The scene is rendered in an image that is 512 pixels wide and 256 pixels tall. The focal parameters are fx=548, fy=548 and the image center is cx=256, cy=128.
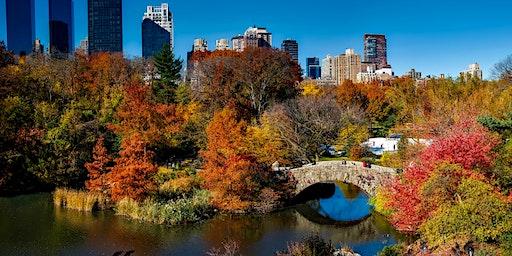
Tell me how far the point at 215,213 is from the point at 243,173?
2620 millimetres

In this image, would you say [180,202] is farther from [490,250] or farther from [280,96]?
[280,96]

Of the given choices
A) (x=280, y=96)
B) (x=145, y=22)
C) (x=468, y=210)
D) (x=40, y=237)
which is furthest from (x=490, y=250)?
(x=145, y=22)

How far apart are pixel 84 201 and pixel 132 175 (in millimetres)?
3663

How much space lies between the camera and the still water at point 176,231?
23.6 m

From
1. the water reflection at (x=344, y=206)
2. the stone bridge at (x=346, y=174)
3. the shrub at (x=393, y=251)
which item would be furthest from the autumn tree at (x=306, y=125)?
the shrub at (x=393, y=251)

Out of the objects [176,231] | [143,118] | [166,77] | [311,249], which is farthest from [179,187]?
[166,77]

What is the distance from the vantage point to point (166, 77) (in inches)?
1967

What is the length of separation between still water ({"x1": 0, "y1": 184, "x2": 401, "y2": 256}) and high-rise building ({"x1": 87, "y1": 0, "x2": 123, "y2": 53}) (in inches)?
6343

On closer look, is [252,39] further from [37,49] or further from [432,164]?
[432,164]

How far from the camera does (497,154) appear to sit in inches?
813

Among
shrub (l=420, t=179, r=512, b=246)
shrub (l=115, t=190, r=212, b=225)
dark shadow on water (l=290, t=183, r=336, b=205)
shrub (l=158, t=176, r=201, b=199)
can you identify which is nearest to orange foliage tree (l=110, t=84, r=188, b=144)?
shrub (l=158, t=176, r=201, b=199)

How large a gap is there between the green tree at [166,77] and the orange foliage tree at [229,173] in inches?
690

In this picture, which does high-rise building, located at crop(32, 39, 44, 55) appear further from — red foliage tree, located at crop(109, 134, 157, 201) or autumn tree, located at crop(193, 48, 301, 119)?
red foliage tree, located at crop(109, 134, 157, 201)

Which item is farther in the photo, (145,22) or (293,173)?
(145,22)
